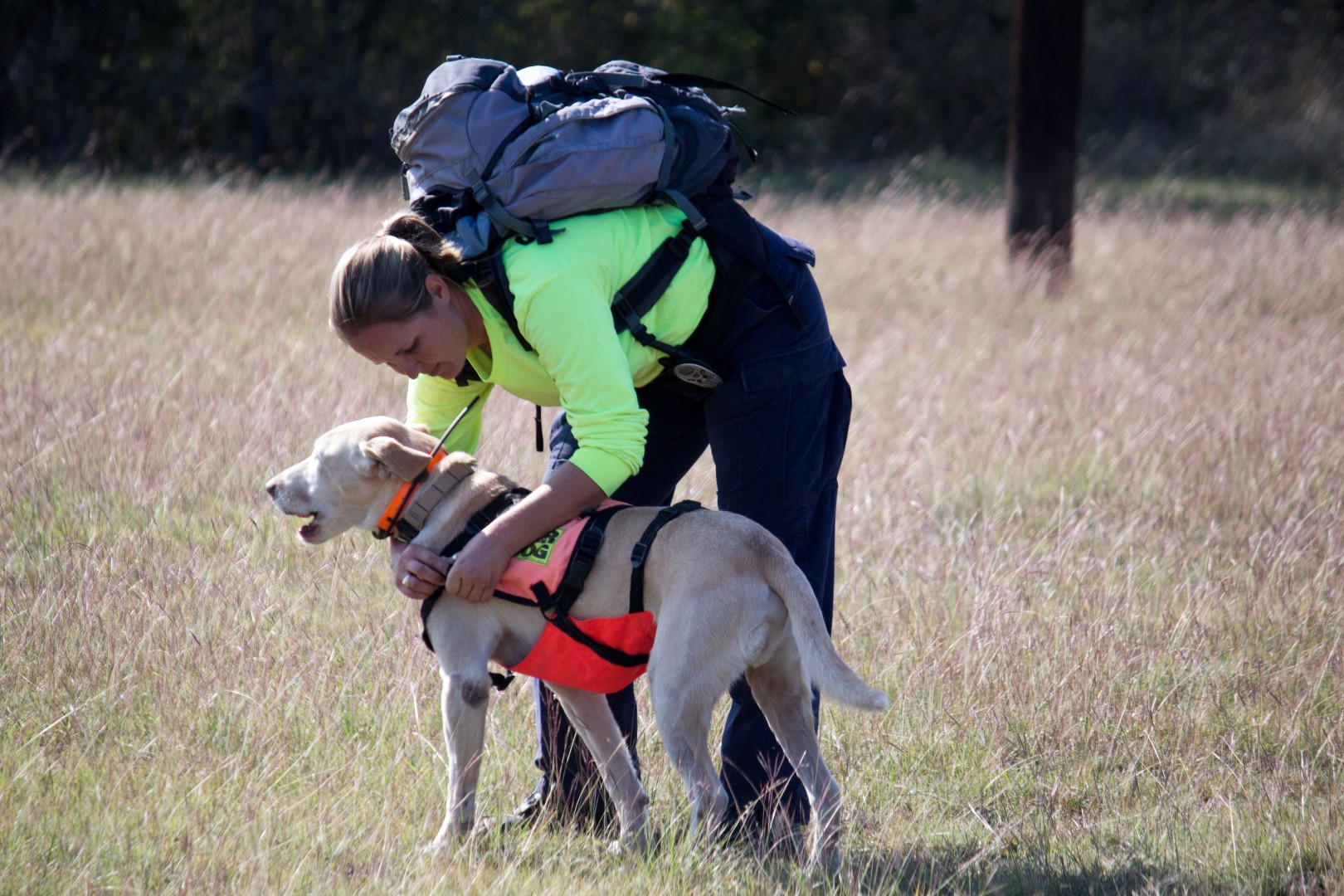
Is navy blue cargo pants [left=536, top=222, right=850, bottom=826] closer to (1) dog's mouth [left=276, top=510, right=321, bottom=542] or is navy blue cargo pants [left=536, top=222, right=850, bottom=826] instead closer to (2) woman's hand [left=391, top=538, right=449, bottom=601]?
(2) woman's hand [left=391, top=538, right=449, bottom=601]

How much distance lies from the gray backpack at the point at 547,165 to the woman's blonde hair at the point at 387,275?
0.07 meters

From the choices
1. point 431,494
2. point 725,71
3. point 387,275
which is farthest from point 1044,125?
point 725,71

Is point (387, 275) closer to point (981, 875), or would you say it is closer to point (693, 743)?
point (693, 743)

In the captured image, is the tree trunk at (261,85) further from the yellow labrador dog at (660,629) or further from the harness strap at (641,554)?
the harness strap at (641,554)

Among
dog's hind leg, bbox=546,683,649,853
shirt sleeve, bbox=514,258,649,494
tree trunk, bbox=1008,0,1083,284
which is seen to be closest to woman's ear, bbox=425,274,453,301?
shirt sleeve, bbox=514,258,649,494

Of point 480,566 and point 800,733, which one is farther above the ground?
point 480,566

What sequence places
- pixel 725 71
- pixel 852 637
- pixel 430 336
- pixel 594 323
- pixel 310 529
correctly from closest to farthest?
pixel 594 323 < pixel 430 336 < pixel 310 529 < pixel 852 637 < pixel 725 71

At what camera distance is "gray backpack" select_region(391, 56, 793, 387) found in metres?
2.76

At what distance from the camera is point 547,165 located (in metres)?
2.76

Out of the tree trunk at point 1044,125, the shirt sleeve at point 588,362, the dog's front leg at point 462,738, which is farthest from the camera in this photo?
the tree trunk at point 1044,125

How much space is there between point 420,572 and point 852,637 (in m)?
1.93

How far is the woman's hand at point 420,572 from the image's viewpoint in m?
2.93

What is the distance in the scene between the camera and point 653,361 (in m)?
3.01

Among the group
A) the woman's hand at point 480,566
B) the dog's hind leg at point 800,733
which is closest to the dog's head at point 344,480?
the woman's hand at point 480,566
